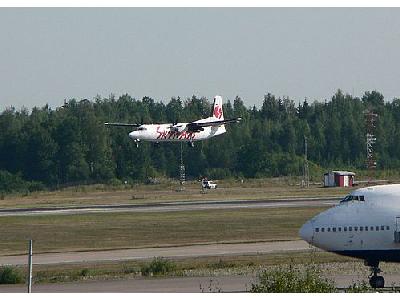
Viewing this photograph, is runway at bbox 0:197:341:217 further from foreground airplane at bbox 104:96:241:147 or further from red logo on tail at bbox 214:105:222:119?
red logo on tail at bbox 214:105:222:119

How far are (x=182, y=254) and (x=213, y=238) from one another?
9511 millimetres

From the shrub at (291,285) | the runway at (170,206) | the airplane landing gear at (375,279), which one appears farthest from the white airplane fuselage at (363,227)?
the runway at (170,206)

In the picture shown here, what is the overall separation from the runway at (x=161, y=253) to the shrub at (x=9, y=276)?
7.55m

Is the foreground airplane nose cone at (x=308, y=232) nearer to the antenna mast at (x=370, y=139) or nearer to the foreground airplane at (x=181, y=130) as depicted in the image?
the foreground airplane at (x=181, y=130)

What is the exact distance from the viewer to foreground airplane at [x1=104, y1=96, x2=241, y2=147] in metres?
156

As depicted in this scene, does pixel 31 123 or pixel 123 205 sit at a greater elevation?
pixel 31 123

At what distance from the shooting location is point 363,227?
120ft

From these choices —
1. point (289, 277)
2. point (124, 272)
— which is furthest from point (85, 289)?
point (289, 277)

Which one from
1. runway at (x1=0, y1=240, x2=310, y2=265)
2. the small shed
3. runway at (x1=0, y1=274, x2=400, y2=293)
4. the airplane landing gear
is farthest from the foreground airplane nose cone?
the small shed

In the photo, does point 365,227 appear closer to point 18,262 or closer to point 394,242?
point 394,242

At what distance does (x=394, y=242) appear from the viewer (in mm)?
35969

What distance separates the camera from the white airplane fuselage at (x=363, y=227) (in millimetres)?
36188

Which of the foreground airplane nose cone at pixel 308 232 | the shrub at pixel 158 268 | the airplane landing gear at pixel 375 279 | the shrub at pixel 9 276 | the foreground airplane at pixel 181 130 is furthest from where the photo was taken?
the foreground airplane at pixel 181 130

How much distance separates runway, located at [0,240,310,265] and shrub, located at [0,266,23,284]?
7.55 metres
